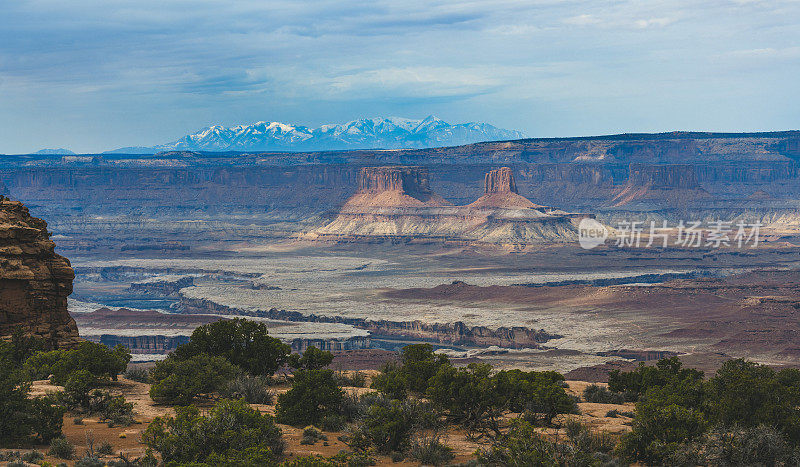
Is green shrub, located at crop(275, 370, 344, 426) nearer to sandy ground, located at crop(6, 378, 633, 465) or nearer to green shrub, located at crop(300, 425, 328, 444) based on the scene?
sandy ground, located at crop(6, 378, 633, 465)

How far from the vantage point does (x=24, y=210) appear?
34.7 meters

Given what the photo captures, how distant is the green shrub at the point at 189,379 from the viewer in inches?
1097

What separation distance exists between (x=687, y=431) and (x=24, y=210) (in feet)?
83.2

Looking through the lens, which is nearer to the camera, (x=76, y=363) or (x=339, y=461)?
(x=339, y=461)

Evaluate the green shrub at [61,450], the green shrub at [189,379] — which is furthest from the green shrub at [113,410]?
the green shrub at [61,450]

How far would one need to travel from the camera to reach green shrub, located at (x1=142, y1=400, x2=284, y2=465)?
65.9ft

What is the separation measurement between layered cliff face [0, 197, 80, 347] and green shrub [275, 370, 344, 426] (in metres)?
11.2

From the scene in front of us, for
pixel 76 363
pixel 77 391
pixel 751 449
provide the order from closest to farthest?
pixel 751 449 → pixel 77 391 → pixel 76 363

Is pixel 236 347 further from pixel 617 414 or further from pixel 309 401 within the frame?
pixel 617 414

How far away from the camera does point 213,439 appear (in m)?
20.7

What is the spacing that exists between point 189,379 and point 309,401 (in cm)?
441

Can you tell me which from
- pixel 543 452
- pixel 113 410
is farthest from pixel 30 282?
pixel 543 452

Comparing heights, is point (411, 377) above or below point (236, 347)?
below

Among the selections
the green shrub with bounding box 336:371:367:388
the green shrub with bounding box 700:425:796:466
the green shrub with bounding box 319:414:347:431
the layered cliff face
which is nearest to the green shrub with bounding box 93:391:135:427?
the green shrub with bounding box 319:414:347:431
